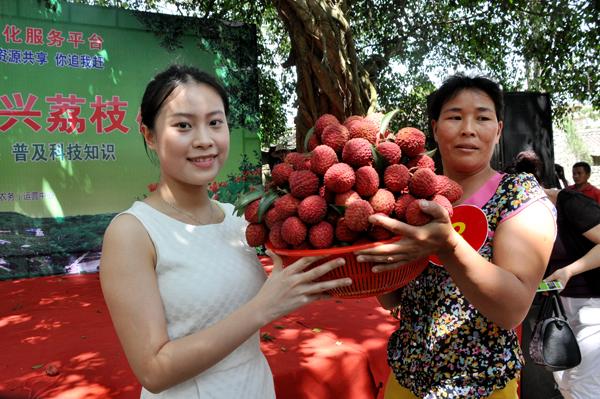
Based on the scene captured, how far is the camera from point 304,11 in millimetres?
4523

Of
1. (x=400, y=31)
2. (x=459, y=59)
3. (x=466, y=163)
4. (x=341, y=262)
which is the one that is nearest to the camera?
(x=341, y=262)

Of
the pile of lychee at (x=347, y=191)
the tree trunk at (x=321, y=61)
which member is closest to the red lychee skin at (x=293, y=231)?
the pile of lychee at (x=347, y=191)

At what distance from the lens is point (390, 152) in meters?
1.16

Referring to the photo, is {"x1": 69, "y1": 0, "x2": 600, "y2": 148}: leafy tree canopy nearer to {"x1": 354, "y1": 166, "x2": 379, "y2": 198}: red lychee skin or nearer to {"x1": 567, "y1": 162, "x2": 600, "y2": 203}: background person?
{"x1": 567, "y1": 162, "x2": 600, "y2": 203}: background person

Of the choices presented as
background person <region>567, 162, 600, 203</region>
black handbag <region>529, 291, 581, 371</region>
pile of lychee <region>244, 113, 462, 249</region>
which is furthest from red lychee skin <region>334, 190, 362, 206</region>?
background person <region>567, 162, 600, 203</region>

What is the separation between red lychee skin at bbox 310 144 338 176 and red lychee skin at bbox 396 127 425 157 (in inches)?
7.0

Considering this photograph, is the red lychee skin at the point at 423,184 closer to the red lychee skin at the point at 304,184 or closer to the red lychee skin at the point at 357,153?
the red lychee skin at the point at 357,153

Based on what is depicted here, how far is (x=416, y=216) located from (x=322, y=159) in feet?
0.85

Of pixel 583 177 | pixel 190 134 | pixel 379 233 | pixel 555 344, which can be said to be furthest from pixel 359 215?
pixel 583 177

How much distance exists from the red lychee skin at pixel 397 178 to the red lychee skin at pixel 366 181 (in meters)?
0.03

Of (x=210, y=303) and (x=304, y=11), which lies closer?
(x=210, y=303)

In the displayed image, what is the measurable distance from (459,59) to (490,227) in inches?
346

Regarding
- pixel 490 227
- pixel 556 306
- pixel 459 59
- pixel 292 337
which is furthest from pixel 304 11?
pixel 459 59

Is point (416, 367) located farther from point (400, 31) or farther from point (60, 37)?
point (400, 31)
